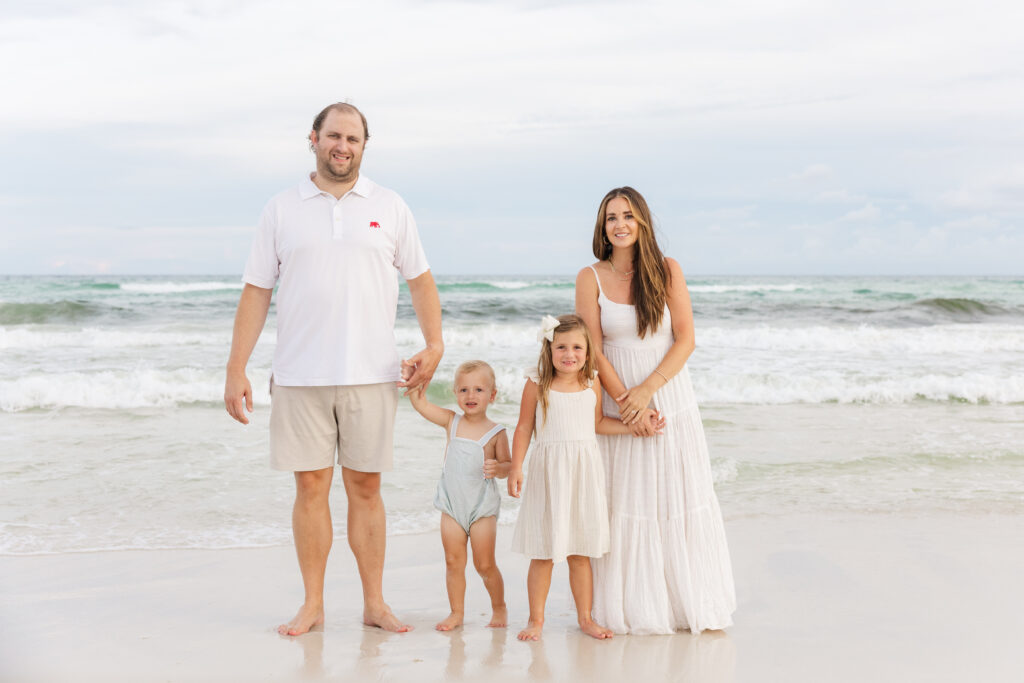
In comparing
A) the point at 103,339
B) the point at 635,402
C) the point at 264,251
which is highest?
the point at 264,251

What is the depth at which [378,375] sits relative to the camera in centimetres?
333

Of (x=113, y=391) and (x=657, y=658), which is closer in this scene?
(x=657, y=658)

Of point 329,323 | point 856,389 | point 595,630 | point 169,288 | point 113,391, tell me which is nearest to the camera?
point 329,323

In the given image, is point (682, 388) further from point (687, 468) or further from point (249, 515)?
point (249, 515)

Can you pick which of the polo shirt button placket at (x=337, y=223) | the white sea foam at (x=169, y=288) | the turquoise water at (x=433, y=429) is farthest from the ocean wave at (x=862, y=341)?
the white sea foam at (x=169, y=288)

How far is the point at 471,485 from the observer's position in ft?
11.3

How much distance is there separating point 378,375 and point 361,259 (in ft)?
1.54

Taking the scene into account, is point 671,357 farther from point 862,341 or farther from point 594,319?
point 862,341

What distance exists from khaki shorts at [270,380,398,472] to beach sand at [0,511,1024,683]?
735 millimetres

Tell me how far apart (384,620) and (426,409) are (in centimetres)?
92

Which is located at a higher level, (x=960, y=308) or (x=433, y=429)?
(x=960, y=308)

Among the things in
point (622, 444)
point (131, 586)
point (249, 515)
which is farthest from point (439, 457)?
point (622, 444)

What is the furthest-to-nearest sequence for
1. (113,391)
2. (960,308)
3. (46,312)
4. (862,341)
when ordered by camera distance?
(960,308), (46,312), (862,341), (113,391)

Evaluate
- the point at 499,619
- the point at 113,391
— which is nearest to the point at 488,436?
the point at 499,619
